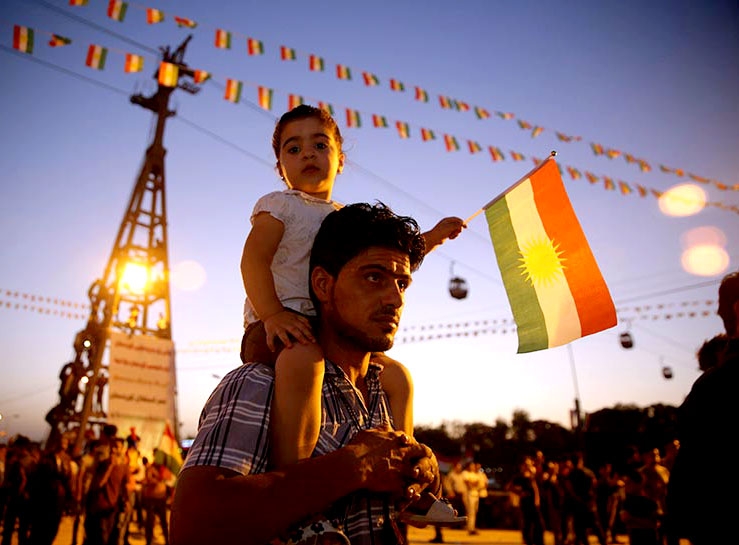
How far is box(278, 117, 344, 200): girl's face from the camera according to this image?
2.53 m

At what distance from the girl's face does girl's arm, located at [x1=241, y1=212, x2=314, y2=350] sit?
0.35 meters

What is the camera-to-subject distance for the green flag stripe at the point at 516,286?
2.91m

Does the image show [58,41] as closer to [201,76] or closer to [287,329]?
[201,76]

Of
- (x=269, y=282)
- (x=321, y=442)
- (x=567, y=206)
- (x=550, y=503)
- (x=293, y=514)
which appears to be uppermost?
(x=567, y=206)

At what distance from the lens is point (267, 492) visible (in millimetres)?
1420

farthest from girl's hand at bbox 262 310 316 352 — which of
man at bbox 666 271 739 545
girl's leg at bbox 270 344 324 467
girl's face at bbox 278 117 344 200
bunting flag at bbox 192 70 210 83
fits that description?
bunting flag at bbox 192 70 210 83

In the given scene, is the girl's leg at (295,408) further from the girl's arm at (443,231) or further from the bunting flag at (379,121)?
the bunting flag at (379,121)

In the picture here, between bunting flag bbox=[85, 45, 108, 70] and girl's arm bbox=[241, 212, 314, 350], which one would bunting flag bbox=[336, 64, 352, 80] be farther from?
girl's arm bbox=[241, 212, 314, 350]

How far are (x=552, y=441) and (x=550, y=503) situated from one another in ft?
272

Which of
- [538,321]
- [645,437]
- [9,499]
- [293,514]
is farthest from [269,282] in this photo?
[645,437]

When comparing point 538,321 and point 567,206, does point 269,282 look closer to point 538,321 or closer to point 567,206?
point 538,321

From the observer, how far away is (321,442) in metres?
1.65

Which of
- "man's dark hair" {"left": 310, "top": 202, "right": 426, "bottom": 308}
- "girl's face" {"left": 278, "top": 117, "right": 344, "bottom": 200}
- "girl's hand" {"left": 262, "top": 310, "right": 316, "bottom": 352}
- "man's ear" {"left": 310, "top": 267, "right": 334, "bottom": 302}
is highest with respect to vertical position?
"girl's face" {"left": 278, "top": 117, "right": 344, "bottom": 200}

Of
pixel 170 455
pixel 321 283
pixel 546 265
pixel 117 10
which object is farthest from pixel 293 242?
pixel 170 455
